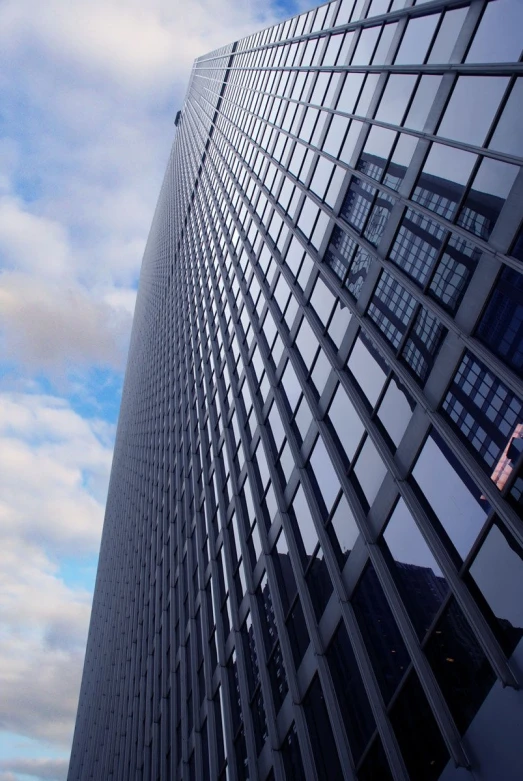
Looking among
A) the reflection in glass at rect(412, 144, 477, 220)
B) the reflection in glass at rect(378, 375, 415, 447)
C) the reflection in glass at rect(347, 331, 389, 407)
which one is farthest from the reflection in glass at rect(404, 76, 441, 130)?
the reflection in glass at rect(378, 375, 415, 447)

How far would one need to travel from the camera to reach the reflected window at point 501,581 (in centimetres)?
1018

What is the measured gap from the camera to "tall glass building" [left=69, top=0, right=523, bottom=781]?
11.7 meters

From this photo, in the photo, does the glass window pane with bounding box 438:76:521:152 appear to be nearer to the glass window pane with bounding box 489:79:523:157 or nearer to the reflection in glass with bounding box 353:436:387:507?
the glass window pane with bounding box 489:79:523:157

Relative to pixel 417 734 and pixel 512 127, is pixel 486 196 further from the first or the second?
pixel 417 734

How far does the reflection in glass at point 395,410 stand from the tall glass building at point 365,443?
0.07 metres

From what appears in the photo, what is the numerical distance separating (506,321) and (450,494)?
3.47 metres

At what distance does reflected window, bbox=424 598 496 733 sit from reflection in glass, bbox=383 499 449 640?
0.40 metres

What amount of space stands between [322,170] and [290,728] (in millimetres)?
21152

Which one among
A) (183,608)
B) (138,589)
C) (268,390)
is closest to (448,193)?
(268,390)

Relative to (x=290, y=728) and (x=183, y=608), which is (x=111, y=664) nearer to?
(x=183, y=608)

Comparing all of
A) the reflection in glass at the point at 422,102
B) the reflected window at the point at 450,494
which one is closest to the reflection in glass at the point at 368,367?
the reflected window at the point at 450,494

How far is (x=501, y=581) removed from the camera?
10.7 metres

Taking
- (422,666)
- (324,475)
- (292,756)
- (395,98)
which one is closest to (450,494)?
(422,666)

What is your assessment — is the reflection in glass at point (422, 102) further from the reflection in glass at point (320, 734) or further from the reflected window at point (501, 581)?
the reflection in glass at point (320, 734)
